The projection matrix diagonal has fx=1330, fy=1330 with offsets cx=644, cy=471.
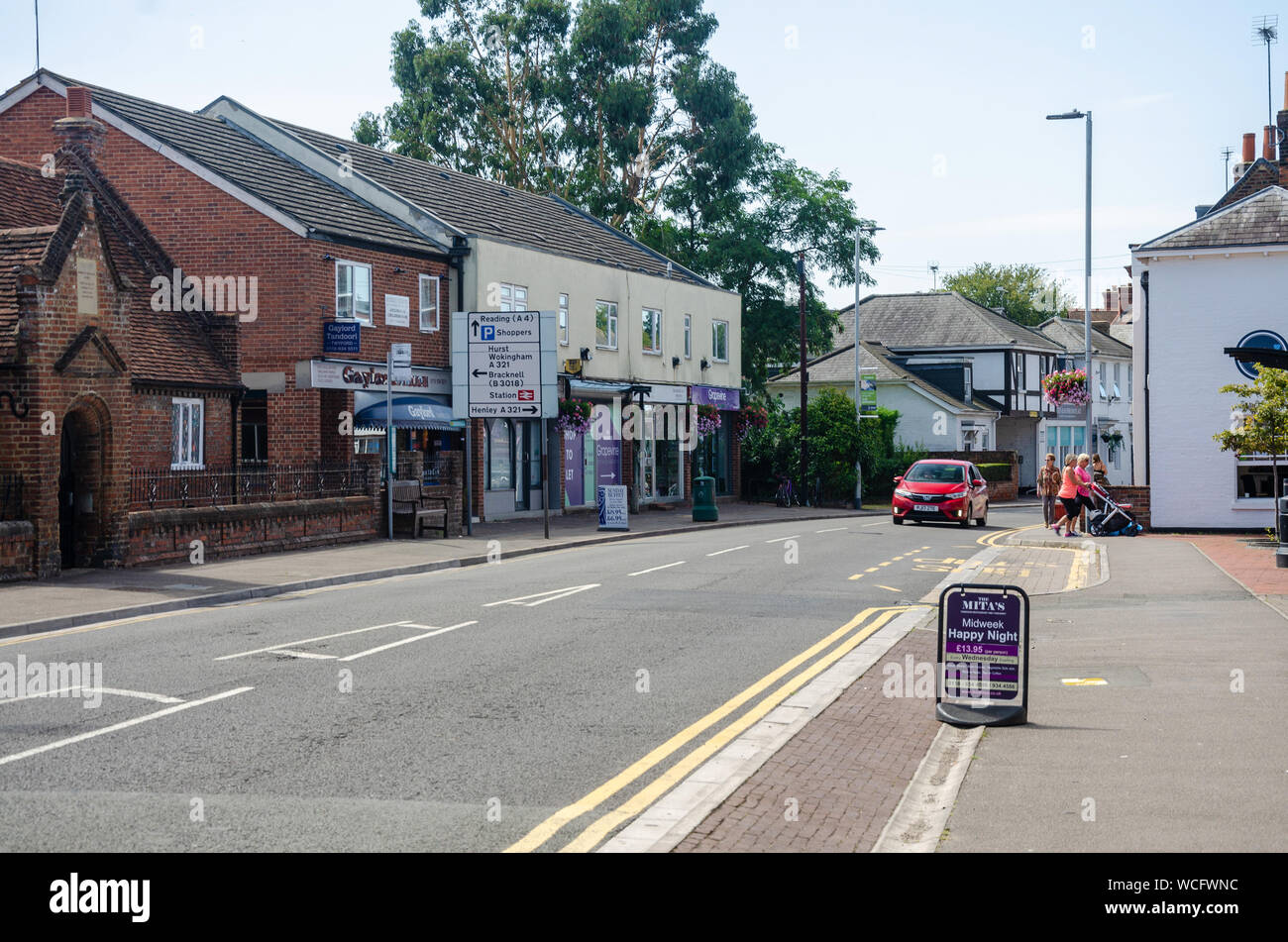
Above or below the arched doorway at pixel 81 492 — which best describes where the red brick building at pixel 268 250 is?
above

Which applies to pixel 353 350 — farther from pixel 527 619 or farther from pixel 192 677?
pixel 192 677

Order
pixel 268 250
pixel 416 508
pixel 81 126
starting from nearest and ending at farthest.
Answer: pixel 416 508, pixel 81 126, pixel 268 250

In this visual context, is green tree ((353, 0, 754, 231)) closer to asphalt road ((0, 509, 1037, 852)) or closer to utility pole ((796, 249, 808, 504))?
utility pole ((796, 249, 808, 504))

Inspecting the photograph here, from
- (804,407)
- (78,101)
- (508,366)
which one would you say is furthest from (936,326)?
(78,101)

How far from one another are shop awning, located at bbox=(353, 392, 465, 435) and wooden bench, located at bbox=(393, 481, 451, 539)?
2.68 meters

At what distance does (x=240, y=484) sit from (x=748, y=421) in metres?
28.3

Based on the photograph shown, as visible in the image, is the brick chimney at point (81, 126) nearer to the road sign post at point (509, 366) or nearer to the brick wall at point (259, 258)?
the brick wall at point (259, 258)

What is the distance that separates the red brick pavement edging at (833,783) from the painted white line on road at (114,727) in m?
4.40

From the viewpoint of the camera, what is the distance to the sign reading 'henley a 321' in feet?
96.2

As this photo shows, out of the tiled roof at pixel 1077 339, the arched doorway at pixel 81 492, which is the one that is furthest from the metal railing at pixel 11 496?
the tiled roof at pixel 1077 339

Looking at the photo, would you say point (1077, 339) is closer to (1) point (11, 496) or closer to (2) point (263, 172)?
(2) point (263, 172)

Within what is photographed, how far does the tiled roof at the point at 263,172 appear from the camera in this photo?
30.9 m

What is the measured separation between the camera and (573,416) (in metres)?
37.1
